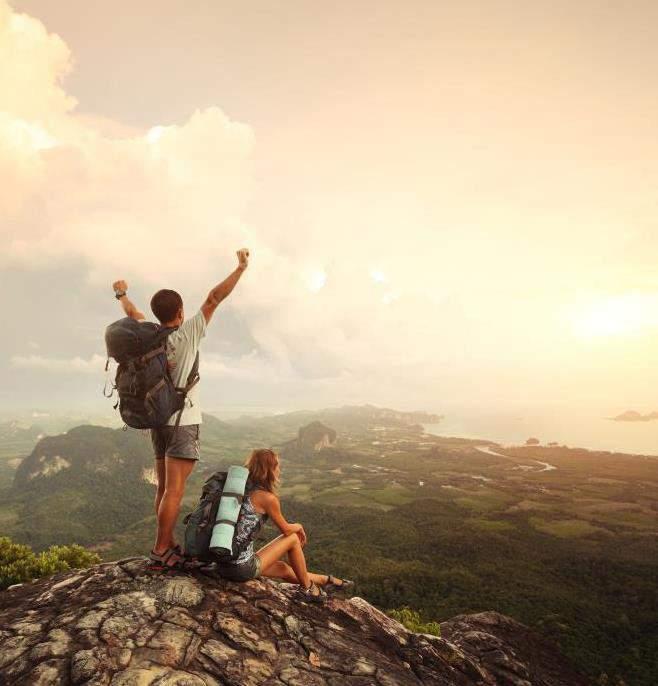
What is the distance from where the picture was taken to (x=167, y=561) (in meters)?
7.09

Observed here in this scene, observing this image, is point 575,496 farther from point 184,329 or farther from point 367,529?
point 184,329

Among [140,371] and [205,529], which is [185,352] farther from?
[205,529]

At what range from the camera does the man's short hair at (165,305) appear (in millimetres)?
6641

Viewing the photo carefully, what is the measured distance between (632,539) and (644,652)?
230 ft

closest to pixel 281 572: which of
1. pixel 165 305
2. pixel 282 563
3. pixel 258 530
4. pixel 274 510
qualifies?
pixel 282 563

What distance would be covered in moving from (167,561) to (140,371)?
383 centimetres

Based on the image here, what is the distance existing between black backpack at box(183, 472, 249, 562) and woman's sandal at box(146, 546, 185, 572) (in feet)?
0.83

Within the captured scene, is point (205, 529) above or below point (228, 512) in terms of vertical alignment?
below

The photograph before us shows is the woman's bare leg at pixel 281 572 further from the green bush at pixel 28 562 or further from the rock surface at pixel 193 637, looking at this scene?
the green bush at pixel 28 562

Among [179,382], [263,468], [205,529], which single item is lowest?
[205,529]

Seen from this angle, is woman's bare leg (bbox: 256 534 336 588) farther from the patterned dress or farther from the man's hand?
the man's hand

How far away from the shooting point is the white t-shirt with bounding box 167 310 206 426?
636 centimetres

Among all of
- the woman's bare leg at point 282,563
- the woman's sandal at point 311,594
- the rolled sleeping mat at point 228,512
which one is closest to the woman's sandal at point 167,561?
the rolled sleeping mat at point 228,512

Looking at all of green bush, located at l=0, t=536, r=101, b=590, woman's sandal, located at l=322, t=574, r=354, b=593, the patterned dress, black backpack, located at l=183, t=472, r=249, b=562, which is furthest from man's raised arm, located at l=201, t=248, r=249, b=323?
green bush, located at l=0, t=536, r=101, b=590
